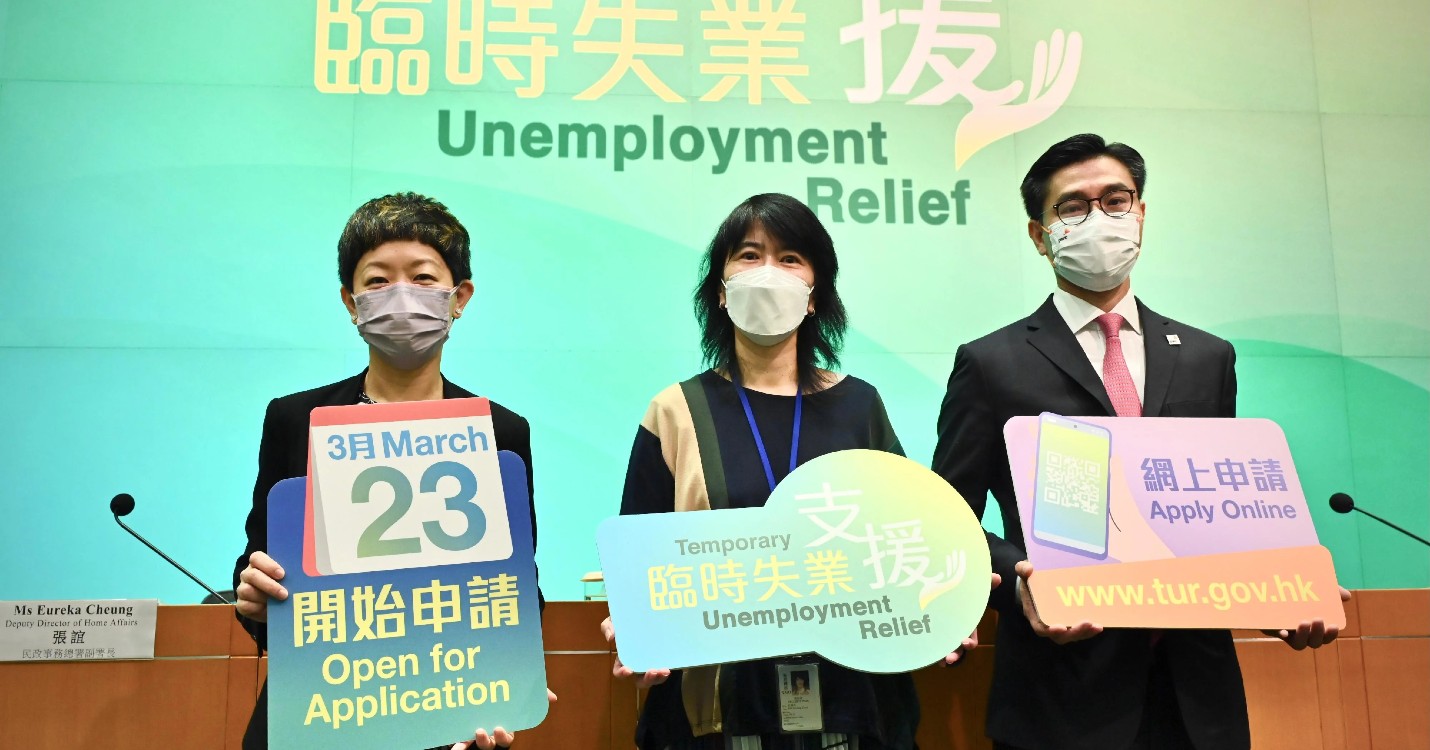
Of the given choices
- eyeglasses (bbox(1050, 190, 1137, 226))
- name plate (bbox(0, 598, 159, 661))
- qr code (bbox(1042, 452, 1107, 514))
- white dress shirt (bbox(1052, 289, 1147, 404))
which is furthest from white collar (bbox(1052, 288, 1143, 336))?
name plate (bbox(0, 598, 159, 661))

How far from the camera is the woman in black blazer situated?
6.56 feet

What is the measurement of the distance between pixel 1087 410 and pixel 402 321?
4.32ft

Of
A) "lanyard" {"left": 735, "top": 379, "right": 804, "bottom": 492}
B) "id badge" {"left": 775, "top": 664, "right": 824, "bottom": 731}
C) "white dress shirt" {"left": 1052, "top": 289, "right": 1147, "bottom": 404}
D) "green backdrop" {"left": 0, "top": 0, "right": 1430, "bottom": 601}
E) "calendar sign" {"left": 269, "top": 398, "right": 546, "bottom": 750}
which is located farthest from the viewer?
"green backdrop" {"left": 0, "top": 0, "right": 1430, "bottom": 601}

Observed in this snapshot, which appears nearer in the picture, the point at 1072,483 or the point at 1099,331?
the point at 1072,483

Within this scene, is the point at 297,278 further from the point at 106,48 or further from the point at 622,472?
the point at 622,472

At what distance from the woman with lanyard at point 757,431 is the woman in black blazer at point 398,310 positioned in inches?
11.9

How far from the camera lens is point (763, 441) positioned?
6.52 feet

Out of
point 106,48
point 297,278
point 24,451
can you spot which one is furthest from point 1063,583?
point 106,48

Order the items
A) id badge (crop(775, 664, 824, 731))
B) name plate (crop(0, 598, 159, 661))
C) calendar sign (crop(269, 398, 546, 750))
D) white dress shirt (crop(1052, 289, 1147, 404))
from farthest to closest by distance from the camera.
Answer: name plate (crop(0, 598, 159, 661)) < white dress shirt (crop(1052, 289, 1147, 404)) < id badge (crop(775, 664, 824, 731)) < calendar sign (crop(269, 398, 546, 750))

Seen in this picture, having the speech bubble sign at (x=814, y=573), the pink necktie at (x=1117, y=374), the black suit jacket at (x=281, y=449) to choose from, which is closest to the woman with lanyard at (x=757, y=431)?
the speech bubble sign at (x=814, y=573)

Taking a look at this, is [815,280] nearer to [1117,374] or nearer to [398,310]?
[1117,374]

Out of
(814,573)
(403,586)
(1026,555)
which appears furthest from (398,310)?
(1026,555)

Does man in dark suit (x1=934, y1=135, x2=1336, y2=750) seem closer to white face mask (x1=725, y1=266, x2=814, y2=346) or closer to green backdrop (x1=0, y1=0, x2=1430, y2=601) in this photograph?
white face mask (x1=725, y1=266, x2=814, y2=346)

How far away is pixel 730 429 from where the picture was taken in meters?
1.99
